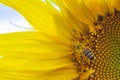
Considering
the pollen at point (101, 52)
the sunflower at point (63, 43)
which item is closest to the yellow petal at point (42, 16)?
the sunflower at point (63, 43)

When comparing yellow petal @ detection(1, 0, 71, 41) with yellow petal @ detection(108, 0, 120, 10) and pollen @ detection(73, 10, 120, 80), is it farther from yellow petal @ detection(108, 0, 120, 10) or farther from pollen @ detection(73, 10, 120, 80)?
yellow petal @ detection(108, 0, 120, 10)

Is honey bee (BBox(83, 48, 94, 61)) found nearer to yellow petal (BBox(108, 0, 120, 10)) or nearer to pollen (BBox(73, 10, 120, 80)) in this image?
pollen (BBox(73, 10, 120, 80))

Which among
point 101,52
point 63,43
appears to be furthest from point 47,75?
point 101,52

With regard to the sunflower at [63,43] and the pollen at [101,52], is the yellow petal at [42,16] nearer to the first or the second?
the sunflower at [63,43]

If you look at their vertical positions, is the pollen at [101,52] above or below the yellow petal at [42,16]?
below

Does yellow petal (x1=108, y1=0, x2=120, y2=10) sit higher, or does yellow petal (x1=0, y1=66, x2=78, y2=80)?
yellow petal (x1=108, y1=0, x2=120, y2=10)

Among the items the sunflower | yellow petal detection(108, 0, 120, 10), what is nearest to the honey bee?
the sunflower

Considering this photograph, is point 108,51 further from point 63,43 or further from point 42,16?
point 42,16
